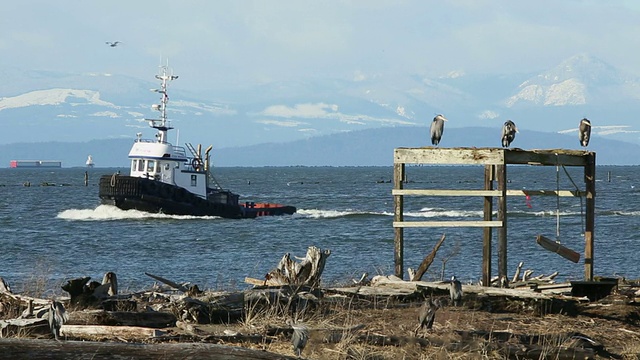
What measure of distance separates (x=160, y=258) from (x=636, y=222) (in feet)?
90.3

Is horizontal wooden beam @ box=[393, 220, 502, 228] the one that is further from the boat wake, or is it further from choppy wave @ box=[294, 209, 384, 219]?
choppy wave @ box=[294, 209, 384, 219]

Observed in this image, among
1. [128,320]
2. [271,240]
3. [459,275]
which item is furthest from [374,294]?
[271,240]

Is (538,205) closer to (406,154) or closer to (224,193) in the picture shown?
(224,193)

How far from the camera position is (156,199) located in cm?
5778

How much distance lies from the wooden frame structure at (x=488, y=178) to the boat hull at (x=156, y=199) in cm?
4186

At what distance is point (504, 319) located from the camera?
41.9 ft

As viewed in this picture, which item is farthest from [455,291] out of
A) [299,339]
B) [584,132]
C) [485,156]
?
[584,132]

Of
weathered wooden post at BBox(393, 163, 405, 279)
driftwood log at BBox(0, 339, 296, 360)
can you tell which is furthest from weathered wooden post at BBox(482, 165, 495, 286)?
driftwood log at BBox(0, 339, 296, 360)

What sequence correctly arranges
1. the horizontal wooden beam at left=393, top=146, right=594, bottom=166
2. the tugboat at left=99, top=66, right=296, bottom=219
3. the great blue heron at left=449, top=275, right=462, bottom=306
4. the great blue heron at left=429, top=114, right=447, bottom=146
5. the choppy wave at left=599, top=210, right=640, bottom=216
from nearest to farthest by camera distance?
the great blue heron at left=449, top=275, right=462, bottom=306, the horizontal wooden beam at left=393, top=146, right=594, bottom=166, the great blue heron at left=429, top=114, right=447, bottom=146, the tugboat at left=99, top=66, right=296, bottom=219, the choppy wave at left=599, top=210, right=640, bottom=216

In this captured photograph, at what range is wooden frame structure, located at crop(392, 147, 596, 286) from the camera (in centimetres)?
1546

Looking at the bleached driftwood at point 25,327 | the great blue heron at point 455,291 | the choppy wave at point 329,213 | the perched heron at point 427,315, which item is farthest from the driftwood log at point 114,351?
the choppy wave at point 329,213

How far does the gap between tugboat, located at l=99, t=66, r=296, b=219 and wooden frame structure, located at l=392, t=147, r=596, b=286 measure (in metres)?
38.1

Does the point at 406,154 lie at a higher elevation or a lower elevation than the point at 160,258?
higher

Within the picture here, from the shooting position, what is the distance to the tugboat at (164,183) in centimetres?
5527
